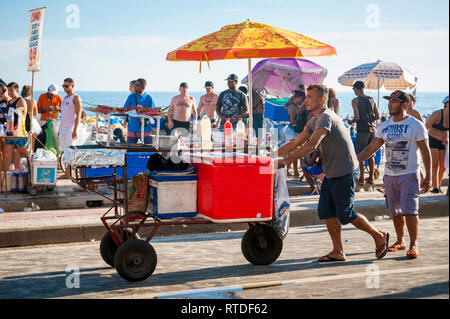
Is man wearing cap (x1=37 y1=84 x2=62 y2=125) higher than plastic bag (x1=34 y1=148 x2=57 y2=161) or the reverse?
higher

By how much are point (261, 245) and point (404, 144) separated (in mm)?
1998

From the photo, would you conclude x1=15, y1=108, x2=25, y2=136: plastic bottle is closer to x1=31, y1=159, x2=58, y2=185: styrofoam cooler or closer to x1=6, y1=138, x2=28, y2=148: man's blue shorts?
x1=6, y1=138, x2=28, y2=148: man's blue shorts

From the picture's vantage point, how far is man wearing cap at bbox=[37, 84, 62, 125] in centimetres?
1466

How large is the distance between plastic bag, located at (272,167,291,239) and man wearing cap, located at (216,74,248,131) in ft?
21.8

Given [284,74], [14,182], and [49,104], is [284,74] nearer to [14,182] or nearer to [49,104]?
[49,104]

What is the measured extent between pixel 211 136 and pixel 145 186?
1609 mm

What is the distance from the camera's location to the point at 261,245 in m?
7.07

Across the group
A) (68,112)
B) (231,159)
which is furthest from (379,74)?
(231,159)

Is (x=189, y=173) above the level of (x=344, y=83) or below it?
below

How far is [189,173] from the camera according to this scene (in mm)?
6598

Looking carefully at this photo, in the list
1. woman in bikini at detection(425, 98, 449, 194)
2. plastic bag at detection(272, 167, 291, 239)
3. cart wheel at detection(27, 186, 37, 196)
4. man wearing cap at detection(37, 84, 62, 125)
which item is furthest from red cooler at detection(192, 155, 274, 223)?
→ man wearing cap at detection(37, 84, 62, 125)
